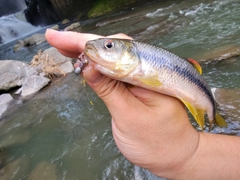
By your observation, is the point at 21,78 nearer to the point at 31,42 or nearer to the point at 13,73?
the point at 13,73

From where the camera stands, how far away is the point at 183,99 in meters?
1.91

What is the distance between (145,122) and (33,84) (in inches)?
230

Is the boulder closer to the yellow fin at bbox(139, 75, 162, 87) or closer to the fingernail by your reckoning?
the fingernail

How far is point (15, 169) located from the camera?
388cm

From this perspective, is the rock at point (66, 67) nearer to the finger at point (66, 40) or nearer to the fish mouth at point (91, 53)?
the finger at point (66, 40)

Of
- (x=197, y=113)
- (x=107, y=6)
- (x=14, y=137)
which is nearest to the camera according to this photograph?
(x=197, y=113)

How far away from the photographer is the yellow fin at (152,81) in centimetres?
171

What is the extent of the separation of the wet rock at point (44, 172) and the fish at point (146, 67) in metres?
2.51

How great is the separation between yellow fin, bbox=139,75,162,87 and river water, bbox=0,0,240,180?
162 cm

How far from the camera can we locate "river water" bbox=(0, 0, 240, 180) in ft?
11.2

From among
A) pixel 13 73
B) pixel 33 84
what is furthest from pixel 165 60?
pixel 13 73

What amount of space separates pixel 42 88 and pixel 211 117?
18.1 ft

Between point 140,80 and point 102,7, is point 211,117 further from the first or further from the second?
point 102,7

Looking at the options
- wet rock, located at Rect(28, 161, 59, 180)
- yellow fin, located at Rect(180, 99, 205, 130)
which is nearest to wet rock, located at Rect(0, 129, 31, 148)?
wet rock, located at Rect(28, 161, 59, 180)
